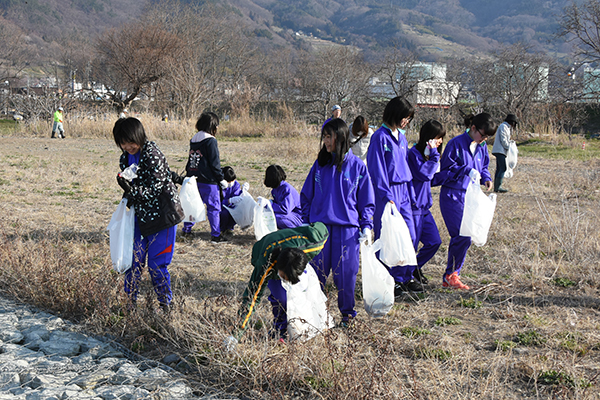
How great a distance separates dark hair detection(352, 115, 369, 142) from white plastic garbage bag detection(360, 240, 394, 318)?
2900 mm

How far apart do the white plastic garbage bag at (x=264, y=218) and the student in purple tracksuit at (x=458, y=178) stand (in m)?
1.75

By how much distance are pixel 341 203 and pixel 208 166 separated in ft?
10.1

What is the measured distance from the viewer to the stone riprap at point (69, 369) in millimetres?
2918

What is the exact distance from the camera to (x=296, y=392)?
117 inches

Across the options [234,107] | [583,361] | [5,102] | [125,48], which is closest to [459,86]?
[234,107]

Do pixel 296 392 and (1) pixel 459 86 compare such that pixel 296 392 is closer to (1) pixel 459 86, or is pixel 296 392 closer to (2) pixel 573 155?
(2) pixel 573 155

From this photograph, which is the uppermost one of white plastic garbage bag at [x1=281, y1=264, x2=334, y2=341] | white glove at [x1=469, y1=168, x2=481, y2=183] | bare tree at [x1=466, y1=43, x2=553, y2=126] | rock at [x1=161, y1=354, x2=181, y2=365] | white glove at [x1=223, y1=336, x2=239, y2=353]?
bare tree at [x1=466, y1=43, x2=553, y2=126]

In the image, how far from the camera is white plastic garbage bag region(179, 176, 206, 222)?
5895mm

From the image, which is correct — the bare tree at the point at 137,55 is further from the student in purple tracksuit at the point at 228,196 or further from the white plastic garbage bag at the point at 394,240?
the white plastic garbage bag at the point at 394,240

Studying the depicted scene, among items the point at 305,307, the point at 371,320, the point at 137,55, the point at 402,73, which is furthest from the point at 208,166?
the point at 137,55

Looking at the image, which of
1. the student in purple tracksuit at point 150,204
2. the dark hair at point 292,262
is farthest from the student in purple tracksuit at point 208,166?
the dark hair at point 292,262

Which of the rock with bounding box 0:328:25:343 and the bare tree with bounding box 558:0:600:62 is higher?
the bare tree with bounding box 558:0:600:62

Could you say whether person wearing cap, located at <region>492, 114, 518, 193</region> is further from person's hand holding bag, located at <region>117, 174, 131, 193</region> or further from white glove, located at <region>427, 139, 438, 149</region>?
person's hand holding bag, located at <region>117, 174, 131, 193</region>

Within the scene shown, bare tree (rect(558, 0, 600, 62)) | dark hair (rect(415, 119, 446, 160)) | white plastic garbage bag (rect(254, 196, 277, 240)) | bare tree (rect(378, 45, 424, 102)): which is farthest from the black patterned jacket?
bare tree (rect(378, 45, 424, 102))
